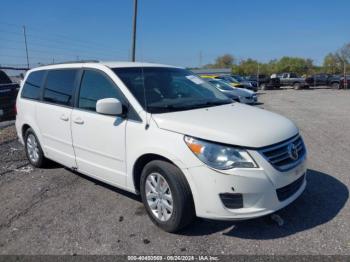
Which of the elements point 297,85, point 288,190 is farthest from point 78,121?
point 297,85

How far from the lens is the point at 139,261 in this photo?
3037mm

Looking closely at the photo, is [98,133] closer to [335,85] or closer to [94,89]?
[94,89]

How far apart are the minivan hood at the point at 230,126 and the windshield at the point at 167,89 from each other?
0.69ft

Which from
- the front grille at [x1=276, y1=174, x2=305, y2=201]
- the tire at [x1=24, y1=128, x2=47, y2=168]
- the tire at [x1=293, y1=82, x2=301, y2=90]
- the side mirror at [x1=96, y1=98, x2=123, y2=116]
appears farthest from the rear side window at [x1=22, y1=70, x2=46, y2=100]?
the tire at [x1=293, y1=82, x2=301, y2=90]

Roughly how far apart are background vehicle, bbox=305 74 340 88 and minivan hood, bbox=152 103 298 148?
34.1 m

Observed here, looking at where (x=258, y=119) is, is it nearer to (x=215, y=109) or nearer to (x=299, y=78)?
(x=215, y=109)

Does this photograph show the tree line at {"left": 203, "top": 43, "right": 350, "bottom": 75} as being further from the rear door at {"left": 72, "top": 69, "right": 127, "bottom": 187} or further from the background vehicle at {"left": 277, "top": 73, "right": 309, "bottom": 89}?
the rear door at {"left": 72, "top": 69, "right": 127, "bottom": 187}

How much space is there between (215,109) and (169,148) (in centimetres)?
98

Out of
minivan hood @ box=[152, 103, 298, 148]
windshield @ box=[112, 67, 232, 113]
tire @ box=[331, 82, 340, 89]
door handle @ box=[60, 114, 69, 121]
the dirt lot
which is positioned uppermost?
windshield @ box=[112, 67, 232, 113]

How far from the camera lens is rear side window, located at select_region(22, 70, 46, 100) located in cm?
539

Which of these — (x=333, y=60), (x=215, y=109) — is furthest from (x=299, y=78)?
(x=333, y=60)

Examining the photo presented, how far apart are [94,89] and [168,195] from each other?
1.78 metres

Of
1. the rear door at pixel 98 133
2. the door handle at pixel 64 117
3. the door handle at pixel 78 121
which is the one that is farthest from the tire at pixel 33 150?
the door handle at pixel 78 121

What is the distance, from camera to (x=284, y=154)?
10.9ft
